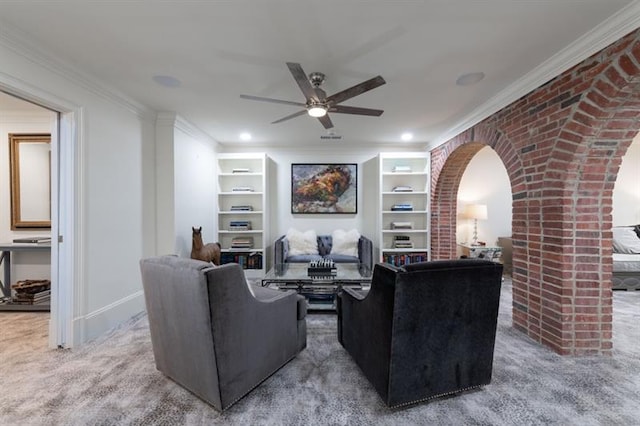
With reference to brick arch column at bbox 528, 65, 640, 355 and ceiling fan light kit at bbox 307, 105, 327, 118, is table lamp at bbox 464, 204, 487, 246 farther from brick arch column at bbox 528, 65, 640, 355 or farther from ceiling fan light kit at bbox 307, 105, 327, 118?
ceiling fan light kit at bbox 307, 105, 327, 118

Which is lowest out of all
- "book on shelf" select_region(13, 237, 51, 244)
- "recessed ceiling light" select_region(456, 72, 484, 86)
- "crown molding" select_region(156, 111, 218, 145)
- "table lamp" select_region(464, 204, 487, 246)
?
"book on shelf" select_region(13, 237, 51, 244)

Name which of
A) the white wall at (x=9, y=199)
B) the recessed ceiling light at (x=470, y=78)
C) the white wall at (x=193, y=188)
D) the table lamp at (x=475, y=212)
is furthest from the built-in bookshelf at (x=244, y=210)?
the table lamp at (x=475, y=212)

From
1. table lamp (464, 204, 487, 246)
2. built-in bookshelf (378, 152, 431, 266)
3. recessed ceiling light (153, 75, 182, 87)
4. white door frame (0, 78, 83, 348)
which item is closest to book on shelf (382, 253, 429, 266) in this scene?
built-in bookshelf (378, 152, 431, 266)

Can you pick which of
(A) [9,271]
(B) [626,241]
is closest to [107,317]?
(A) [9,271]

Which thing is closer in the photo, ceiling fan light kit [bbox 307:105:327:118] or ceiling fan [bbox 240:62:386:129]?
ceiling fan [bbox 240:62:386:129]

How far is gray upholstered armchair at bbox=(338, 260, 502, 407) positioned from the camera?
63.2 inches

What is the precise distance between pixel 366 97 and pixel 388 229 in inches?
111

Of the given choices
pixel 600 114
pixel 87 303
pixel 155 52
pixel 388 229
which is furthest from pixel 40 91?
pixel 388 229

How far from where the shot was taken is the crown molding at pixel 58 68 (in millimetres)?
2004

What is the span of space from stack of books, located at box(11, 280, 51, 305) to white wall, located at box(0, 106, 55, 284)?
0.79ft

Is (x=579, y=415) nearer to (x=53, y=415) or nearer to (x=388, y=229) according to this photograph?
(x=53, y=415)

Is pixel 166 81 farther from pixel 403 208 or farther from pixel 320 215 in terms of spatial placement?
pixel 403 208

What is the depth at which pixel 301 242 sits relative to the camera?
16.6ft

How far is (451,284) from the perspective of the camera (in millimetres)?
1658
